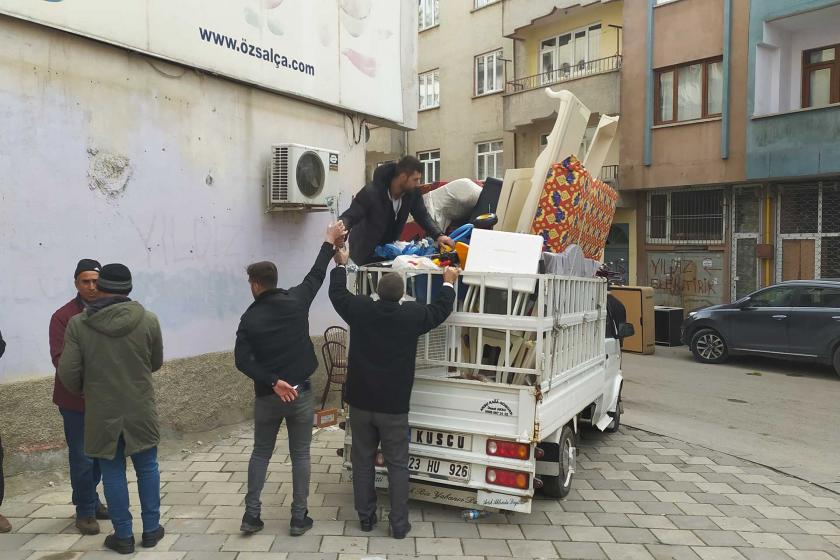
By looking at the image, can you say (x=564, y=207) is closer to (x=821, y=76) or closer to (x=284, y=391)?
(x=284, y=391)

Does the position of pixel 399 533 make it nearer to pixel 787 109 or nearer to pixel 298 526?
pixel 298 526

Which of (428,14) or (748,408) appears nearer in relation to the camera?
(748,408)

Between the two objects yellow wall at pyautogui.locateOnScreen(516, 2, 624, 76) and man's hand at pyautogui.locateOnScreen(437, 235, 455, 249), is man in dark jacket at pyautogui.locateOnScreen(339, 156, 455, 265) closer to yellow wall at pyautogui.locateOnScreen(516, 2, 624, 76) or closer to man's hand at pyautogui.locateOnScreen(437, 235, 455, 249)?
man's hand at pyautogui.locateOnScreen(437, 235, 455, 249)

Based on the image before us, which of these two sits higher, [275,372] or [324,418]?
[275,372]

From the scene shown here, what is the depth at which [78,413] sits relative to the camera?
13.5 ft

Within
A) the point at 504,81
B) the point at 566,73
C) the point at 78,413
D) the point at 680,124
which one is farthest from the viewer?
the point at 504,81

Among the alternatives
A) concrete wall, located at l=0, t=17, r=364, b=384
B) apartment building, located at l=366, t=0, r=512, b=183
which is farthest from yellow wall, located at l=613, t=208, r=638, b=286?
concrete wall, located at l=0, t=17, r=364, b=384

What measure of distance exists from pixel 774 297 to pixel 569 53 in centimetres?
1080

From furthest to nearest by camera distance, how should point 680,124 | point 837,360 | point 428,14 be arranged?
point 428,14
point 680,124
point 837,360

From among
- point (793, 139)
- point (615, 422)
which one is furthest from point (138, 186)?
point (793, 139)

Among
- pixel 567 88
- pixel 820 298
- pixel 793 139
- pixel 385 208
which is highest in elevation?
pixel 567 88

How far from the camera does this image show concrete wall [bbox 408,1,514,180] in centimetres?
2159

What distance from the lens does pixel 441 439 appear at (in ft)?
14.3

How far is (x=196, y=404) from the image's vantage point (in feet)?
20.4
